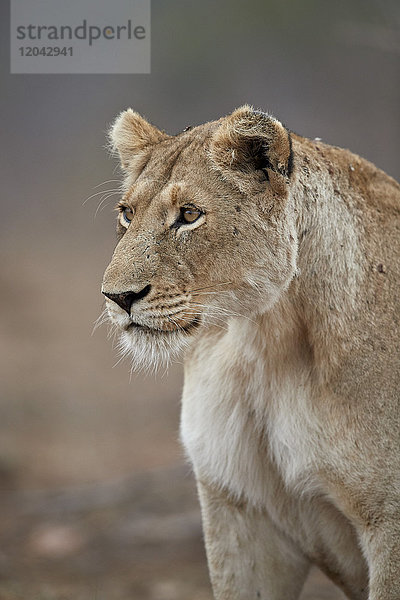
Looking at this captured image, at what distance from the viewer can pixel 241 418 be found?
4309mm

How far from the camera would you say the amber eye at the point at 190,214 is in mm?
3748

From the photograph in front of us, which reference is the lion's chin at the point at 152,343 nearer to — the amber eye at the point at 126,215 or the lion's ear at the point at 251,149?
the amber eye at the point at 126,215

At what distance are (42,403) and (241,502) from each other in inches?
298

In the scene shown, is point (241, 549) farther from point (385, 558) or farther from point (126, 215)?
point (126, 215)

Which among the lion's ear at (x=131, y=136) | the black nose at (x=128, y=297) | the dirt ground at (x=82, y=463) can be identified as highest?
the lion's ear at (x=131, y=136)

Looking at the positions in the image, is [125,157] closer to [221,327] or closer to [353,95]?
[221,327]

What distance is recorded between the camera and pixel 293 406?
13.4 feet

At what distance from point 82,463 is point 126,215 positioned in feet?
22.0

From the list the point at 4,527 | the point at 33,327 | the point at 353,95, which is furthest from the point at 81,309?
the point at 4,527

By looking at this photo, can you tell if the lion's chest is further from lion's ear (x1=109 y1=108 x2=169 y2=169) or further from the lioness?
lion's ear (x1=109 y1=108 x2=169 y2=169)

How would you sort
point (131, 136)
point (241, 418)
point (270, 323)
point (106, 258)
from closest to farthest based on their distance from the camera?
point (270, 323), point (241, 418), point (131, 136), point (106, 258)

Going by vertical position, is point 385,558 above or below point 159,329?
below

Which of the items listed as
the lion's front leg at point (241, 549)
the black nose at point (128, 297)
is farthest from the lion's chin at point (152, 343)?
the lion's front leg at point (241, 549)

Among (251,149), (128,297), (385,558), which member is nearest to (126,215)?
(128,297)
